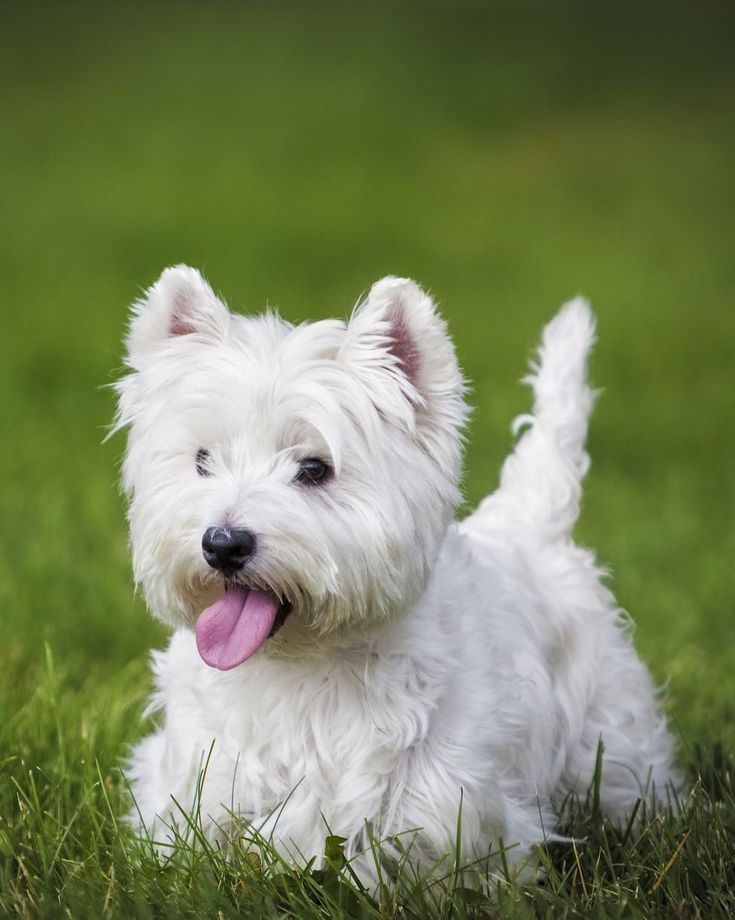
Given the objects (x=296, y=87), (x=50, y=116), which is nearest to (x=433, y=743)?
(x=50, y=116)

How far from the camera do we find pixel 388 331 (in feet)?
11.3

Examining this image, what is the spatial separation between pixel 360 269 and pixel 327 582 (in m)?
12.0

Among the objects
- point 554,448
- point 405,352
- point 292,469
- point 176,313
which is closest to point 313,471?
point 292,469

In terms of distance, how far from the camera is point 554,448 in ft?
15.1

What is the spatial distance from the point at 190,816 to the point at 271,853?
0.91 ft

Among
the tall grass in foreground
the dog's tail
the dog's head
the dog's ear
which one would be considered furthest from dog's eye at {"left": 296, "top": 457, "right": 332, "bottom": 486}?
the dog's tail

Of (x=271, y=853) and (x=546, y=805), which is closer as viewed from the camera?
(x=271, y=853)

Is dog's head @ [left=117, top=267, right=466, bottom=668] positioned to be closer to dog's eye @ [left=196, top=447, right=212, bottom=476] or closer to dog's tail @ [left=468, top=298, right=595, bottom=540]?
dog's eye @ [left=196, top=447, right=212, bottom=476]

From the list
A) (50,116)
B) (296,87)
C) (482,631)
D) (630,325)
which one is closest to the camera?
(482,631)

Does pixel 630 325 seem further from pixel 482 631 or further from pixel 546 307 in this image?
pixel 482 631

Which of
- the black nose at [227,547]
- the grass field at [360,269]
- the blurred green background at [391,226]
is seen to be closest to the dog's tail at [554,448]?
the grass field at [360,269]

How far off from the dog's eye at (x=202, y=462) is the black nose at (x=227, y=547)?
0.25 metres

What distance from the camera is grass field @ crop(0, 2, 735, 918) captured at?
3.65 meters

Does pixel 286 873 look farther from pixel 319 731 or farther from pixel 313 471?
pixel 313 471
